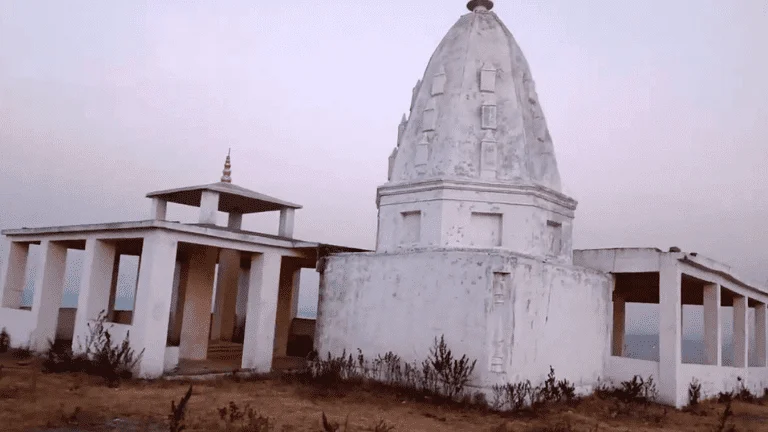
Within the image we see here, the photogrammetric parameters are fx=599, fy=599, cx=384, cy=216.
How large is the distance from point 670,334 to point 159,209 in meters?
16.6

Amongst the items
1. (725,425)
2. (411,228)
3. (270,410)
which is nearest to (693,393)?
(725,425)

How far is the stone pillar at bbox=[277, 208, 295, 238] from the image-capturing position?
21344 mm

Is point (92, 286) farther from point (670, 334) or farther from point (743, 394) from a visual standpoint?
point (743, 394)

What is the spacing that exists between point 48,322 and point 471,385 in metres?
12.7

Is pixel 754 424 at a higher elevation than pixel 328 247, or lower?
lower

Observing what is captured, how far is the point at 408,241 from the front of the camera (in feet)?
58.6

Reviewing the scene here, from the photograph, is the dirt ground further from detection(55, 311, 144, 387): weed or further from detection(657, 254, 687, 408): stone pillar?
detection(657, 254, 687, 408): stone pillar

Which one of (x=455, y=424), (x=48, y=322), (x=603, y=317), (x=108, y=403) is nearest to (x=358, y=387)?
(x=455, y=424)

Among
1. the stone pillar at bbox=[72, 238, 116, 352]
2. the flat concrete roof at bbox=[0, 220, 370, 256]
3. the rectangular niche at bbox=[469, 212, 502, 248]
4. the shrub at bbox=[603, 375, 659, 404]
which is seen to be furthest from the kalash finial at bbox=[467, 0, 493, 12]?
the stone pillar at bbox=[72, 238, 116, 352]

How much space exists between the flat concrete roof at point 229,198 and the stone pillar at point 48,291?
3.51 metres

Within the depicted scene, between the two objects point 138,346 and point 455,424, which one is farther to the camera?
point 138,346

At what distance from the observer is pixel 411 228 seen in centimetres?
1797

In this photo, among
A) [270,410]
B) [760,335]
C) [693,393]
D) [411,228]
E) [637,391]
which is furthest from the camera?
[760,335]

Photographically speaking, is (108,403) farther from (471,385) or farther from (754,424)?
(754,424)
